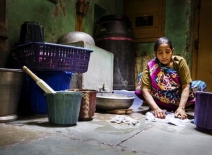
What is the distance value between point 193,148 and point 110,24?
3153mm

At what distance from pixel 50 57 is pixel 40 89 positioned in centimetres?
34

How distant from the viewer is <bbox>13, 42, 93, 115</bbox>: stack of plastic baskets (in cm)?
197

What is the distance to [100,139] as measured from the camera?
4.30ft

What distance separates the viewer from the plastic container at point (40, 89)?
2084 millimetres

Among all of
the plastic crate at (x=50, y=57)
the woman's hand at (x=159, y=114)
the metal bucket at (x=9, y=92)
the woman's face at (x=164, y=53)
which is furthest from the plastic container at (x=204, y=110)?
the metal bucket at (x=9, y=92)

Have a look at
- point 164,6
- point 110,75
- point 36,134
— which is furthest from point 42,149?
point 164,6

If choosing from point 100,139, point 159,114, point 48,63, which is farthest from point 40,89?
point 159,114

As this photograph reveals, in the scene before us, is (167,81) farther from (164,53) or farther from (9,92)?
(9,92)

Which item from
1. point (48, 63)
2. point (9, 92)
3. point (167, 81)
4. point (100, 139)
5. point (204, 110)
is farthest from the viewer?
point (167, 81)

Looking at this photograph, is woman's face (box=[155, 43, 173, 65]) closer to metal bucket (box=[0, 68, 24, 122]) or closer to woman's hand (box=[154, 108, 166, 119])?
woman's hand (box=[154, 108, 166, 119])

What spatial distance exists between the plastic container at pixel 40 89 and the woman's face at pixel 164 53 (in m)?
1.04

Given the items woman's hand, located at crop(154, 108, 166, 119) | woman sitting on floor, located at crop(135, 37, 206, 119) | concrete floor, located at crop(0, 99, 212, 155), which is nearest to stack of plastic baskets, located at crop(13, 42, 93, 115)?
concrete floor, located at crop(0, 99, 212, 155)

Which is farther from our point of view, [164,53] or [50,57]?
[164,53]

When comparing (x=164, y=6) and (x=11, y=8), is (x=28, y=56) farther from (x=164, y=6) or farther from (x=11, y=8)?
(x=164, y=6)
